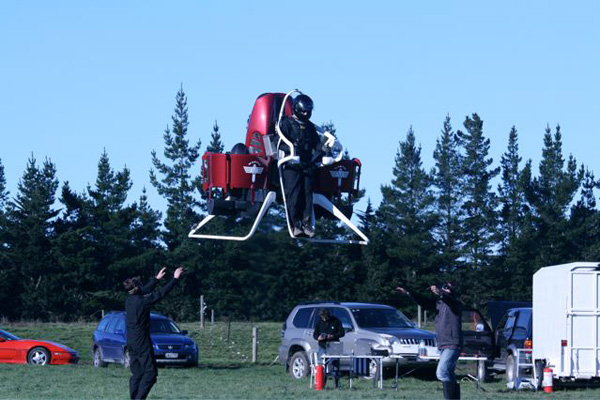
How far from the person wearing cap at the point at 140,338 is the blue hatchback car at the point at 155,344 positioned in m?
15.2

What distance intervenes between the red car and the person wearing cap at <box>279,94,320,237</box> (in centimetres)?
1640

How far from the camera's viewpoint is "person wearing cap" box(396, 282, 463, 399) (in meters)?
15.2

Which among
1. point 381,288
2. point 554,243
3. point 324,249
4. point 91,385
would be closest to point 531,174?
point 554,243

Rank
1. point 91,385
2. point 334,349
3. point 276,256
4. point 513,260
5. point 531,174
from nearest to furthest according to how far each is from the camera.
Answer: point 276,256 < point 91,385 < point 334,349 < point 513,260 < point 531,174

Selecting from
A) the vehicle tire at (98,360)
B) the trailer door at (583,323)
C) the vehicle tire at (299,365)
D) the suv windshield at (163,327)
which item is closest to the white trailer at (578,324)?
the trailer door at (583,323)

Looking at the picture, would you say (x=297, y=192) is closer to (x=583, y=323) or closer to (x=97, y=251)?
(x=583, y=323)

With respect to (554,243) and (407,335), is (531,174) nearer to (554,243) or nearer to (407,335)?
(554,243)

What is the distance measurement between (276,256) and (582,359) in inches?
302

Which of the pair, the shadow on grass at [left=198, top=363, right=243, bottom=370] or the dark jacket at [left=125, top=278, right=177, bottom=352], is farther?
the shadow on grass at [left=198, top=363, right=243, bottom=370]

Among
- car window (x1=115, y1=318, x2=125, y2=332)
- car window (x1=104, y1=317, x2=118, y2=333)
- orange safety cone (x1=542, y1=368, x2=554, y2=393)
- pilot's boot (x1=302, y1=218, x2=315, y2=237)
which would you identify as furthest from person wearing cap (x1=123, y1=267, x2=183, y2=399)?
car window (x1=104, y1=317, x2=118, y2=333)

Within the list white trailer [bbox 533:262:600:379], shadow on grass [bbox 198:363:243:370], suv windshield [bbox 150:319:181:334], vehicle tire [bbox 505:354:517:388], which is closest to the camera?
white trailer [bbox 533:262:600:379]

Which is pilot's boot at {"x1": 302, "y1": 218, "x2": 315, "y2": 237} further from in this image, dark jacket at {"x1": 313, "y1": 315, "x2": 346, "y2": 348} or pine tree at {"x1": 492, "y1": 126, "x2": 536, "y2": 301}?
pine tree at {"x1": 492, "y1": 126, "x2": 536, "y2": 301}

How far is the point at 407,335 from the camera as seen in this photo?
80.2ft

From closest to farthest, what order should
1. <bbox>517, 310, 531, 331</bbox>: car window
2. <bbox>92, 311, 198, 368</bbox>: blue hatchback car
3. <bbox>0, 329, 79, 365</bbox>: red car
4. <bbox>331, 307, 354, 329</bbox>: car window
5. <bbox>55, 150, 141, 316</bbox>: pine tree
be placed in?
<bbox>517, 310, 531, 331</bbox>: car window, <bbox>331, 307, 354, 329</bbox>: car window, <bbox>92, 311, 198, 368</bbox>: blue hatchback car, <bbox>0, 329, 79, 365</bbox>: red car, <bbox>55, 150, 141, 316</bbox>: pine tree
